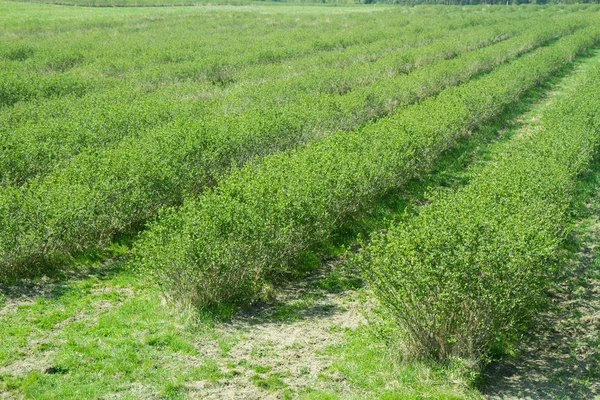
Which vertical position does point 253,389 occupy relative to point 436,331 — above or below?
below

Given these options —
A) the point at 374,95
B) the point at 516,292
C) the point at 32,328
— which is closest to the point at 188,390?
the point at 32,328

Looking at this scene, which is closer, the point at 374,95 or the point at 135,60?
the point at 374,95

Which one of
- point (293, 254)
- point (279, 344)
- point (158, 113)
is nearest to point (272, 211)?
point (293, 254)

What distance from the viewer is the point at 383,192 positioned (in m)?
19.5

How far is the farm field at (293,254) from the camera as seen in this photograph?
1081cm

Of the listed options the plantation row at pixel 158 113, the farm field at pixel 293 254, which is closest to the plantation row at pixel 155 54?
the plantation row at pixel 158 113

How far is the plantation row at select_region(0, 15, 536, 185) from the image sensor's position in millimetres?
19203

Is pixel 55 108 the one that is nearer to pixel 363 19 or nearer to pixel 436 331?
pixel 436 331

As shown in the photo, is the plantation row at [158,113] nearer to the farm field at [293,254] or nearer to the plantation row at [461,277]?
the farm field at [293,254]

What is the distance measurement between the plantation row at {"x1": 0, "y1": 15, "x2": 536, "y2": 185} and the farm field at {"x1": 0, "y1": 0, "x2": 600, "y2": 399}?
0.37 ft

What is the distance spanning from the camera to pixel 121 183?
16344 mm

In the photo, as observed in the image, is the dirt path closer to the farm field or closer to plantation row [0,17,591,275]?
the farm field

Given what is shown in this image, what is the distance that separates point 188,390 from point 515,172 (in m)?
11.0

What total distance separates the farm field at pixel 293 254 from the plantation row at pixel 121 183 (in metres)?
0.07
